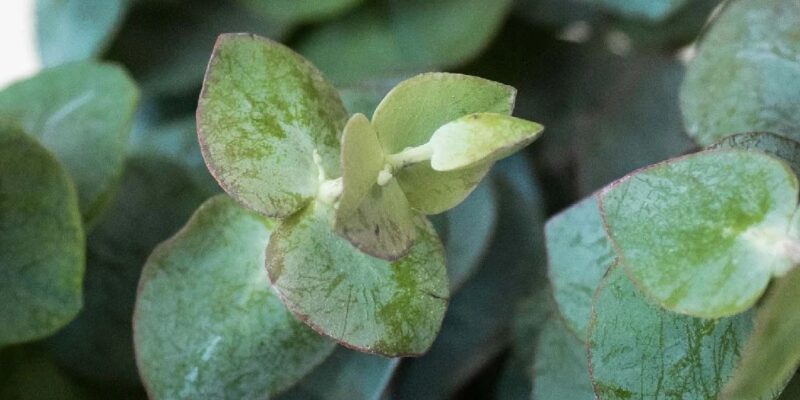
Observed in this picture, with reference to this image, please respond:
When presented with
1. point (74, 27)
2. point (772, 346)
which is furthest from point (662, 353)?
point (74, 27)

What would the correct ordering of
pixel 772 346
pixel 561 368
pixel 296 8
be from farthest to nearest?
pixel 296 8 < pixel 561 368 < pixel 772 346

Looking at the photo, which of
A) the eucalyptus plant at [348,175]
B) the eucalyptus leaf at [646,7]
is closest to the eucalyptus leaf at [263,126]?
the eucalyptus plant at [348,175]

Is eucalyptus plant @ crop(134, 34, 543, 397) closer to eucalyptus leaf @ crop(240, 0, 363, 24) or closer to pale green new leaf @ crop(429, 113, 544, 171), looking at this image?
pale green new leaf @ crop(429, 113, 544, 171)

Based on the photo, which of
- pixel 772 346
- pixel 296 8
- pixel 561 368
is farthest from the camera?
pixel 296 8

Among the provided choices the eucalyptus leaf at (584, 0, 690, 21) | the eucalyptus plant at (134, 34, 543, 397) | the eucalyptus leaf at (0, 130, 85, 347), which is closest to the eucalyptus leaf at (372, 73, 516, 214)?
the eucalyptus plant at (134, 34, 543, 397)

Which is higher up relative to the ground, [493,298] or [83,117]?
[83,117]

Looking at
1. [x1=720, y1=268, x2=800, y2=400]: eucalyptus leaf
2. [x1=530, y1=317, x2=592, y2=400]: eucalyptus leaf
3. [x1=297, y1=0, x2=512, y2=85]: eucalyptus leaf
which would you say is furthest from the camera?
[x1=297, y1=0, x2=512, y2=85]: eucalyptus leaf

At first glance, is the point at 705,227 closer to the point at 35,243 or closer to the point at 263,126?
the point at 263,126
